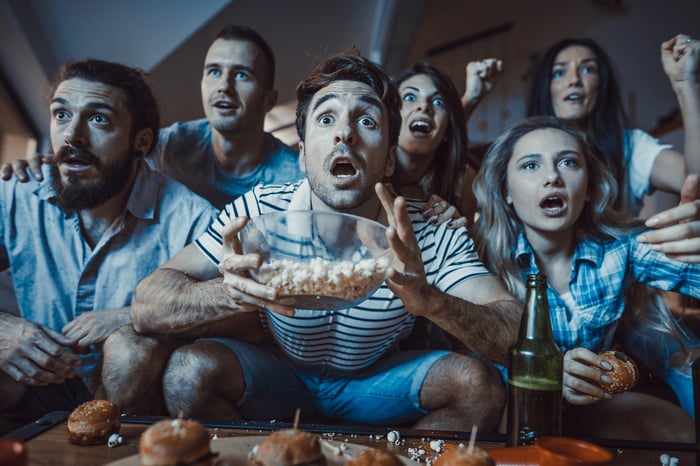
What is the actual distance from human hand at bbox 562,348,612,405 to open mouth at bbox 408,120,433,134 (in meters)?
0.96

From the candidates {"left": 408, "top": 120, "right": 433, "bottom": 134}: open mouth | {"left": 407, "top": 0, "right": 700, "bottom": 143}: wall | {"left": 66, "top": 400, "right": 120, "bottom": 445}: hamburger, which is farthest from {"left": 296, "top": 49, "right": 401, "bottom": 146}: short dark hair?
{"left": 407, "top": 0, "right": 700, "bottom": 143}: wall

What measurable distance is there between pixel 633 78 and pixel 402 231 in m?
4.48

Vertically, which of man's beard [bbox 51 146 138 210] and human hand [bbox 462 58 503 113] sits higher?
human hand [bbox 462 58 503 113]

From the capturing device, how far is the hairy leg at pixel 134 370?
161cm

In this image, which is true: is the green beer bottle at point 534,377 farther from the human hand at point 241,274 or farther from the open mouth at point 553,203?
the open mouth at point 553,203

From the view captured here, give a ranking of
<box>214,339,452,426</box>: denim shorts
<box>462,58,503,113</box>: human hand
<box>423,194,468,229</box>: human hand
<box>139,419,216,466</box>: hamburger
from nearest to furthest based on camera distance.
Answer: <box>139,419,216,466</box>: hamburger < <box>214,339,452,426</box>: denim shorts < <box>423,194,468,229</box>: human hand < <box>462,58,503,113</box>: human hand

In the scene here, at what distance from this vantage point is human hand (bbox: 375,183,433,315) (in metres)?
1.16

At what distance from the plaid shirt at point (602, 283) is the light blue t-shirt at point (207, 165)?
0.91 m

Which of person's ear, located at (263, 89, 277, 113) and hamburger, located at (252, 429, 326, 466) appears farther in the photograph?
person's ear, located at (263, 89, 277, 113)

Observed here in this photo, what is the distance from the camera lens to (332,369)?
5.68 ft

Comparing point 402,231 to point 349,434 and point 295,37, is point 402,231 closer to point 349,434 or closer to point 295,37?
point 349,434

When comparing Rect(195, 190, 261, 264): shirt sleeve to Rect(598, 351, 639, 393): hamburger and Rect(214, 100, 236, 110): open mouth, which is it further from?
Rect(598, 351, 639, 393): hamburger

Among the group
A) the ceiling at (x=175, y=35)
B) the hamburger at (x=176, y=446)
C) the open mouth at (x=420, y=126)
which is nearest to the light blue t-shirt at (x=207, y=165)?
the ceiling at (x=175, y=35)

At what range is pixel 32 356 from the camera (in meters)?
1.67
